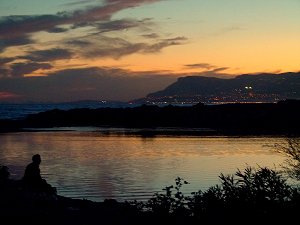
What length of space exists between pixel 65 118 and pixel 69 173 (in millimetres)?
76105

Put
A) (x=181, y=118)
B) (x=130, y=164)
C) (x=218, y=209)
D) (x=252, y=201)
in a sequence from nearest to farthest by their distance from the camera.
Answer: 1. (x=252, y=201)
2. (x=218, y=209)
3. (x=130, y=164)
4. (x=181, y=118)

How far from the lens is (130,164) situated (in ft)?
113

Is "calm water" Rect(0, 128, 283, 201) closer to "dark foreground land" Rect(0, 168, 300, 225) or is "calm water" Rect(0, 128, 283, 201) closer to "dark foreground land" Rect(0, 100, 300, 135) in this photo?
"dark foreground land" Rect(0, 168, 300, 225)

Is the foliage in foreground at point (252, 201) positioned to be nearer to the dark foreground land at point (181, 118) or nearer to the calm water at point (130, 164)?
the calm water at point (130, 164)

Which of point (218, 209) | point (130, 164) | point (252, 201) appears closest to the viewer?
point (252, 201)

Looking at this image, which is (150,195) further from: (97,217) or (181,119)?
(181,119)

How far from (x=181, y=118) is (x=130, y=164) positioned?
6226cm

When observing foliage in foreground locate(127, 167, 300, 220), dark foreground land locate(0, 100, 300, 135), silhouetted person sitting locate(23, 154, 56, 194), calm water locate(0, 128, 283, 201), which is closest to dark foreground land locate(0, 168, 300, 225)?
foliage in foreground locate(127, 167, 300, 220)

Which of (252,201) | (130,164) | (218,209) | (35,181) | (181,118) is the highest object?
(181,118)

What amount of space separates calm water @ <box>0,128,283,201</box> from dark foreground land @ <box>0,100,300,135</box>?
36.9 m

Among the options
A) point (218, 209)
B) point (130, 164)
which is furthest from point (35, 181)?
point (130, 164)

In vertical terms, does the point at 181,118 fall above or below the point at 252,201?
above

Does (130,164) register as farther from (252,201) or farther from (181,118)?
(181,118)

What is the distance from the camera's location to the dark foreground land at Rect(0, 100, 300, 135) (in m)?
86.7
